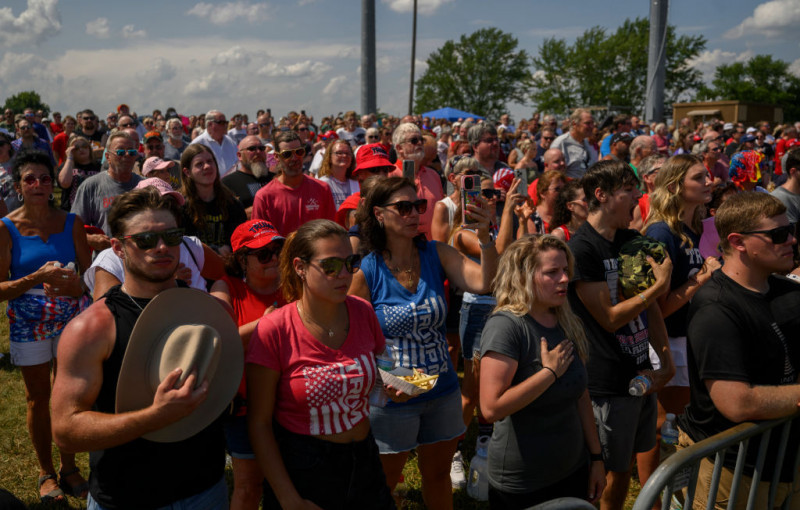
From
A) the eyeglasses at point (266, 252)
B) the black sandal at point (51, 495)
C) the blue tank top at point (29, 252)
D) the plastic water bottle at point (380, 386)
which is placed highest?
the eyeglasses at point (266, 252)

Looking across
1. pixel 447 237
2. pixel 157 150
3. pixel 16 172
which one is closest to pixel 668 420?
pixel 447 237

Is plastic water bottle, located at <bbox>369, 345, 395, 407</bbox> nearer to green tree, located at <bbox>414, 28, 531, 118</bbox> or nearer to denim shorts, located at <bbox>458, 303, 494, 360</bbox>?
denim shorts, located at <bbox>458, 303, 494, 360</bbox>

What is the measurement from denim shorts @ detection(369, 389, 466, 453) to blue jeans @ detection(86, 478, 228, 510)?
2.80ft

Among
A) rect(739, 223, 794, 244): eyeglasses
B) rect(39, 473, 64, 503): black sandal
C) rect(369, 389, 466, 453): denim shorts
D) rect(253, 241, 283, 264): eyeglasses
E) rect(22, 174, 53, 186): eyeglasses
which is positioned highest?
rect(22, 174, 53, 186): eyeglasses

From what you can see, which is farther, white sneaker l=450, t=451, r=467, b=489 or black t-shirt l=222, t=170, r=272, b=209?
black t-shirt l=222, t=170, r=272, b=209

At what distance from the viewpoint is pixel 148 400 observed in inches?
79.0

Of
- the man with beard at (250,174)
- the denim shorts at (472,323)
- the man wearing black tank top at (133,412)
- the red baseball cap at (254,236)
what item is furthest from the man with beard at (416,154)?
the man wearing black tank top at (133,412)

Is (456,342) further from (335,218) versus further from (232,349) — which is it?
(232,349)

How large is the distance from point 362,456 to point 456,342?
258cm

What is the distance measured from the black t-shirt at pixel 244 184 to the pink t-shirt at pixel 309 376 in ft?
12.2

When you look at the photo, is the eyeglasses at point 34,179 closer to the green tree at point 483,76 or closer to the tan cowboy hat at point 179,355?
the tan cowboy hat at point 179,355

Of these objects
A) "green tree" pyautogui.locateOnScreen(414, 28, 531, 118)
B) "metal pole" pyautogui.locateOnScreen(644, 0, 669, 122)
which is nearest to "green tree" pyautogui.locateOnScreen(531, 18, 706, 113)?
"green tree" pyautogui.locateOnScreen(414, 28, 531, 118)

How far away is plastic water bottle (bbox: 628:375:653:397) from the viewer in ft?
10.4

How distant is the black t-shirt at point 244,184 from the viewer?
19.6ft
